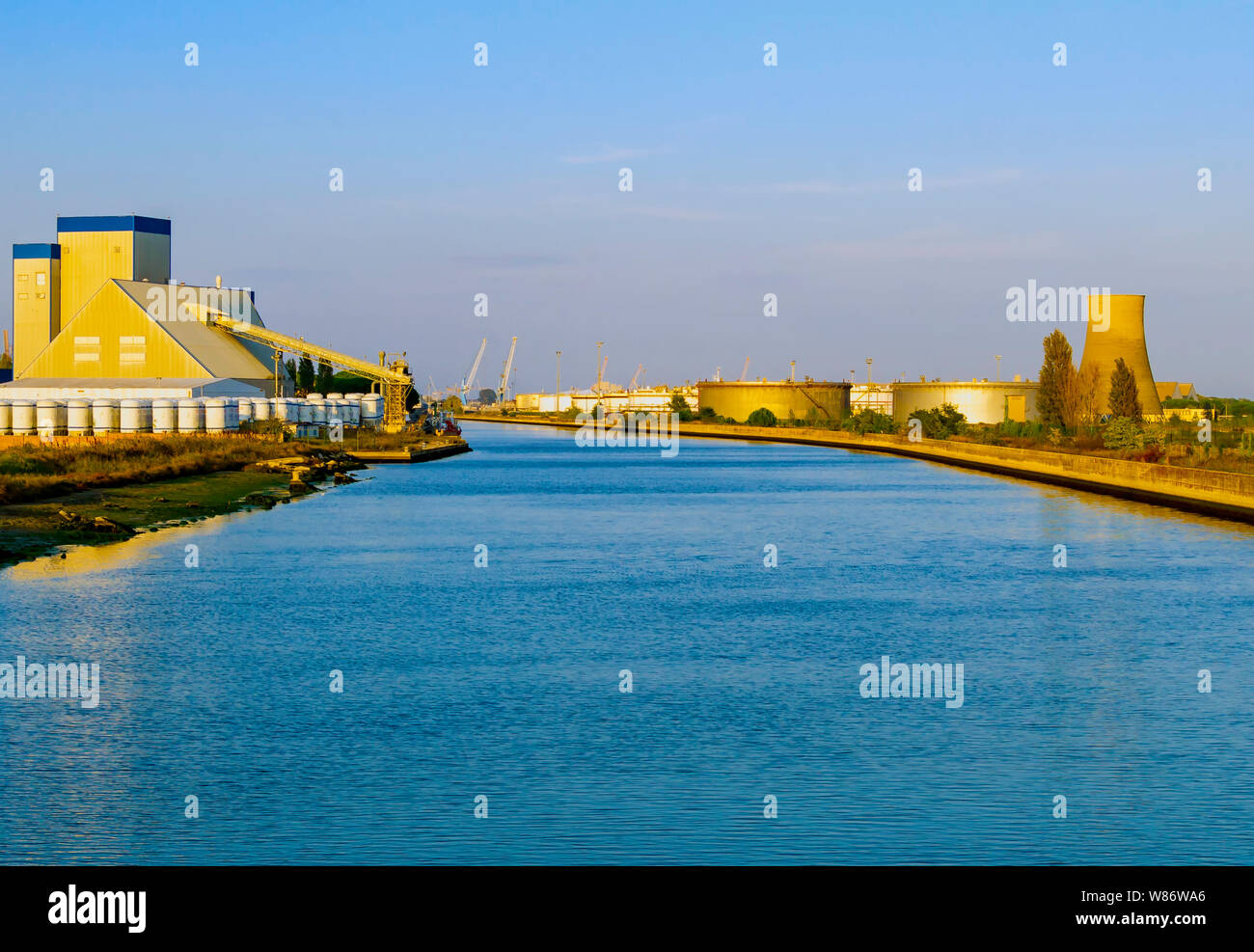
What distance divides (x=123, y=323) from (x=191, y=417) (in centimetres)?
2793

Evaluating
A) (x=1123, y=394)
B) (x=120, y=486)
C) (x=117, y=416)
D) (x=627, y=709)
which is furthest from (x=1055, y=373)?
(x=627, y=709)

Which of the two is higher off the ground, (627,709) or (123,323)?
(123,323)

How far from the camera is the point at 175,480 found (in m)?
56.0

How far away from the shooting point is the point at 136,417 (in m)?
82.1

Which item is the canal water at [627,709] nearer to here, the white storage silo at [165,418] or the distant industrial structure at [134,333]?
the white storage silo at [165,418]

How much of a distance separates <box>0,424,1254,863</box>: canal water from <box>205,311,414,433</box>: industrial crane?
76.8 meters

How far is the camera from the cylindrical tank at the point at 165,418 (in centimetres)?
8200

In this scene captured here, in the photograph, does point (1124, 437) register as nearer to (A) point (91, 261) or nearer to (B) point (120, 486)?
(B) point (120, 486)

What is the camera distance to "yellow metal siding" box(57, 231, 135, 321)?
11925cm

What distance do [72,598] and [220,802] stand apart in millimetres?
14369

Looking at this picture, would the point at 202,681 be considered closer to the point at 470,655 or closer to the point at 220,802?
the point at 470,655

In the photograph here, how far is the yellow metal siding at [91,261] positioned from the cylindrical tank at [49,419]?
1679 inches

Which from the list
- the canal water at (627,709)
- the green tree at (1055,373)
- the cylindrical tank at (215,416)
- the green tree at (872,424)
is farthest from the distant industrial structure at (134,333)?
the canal water at (627,709)
